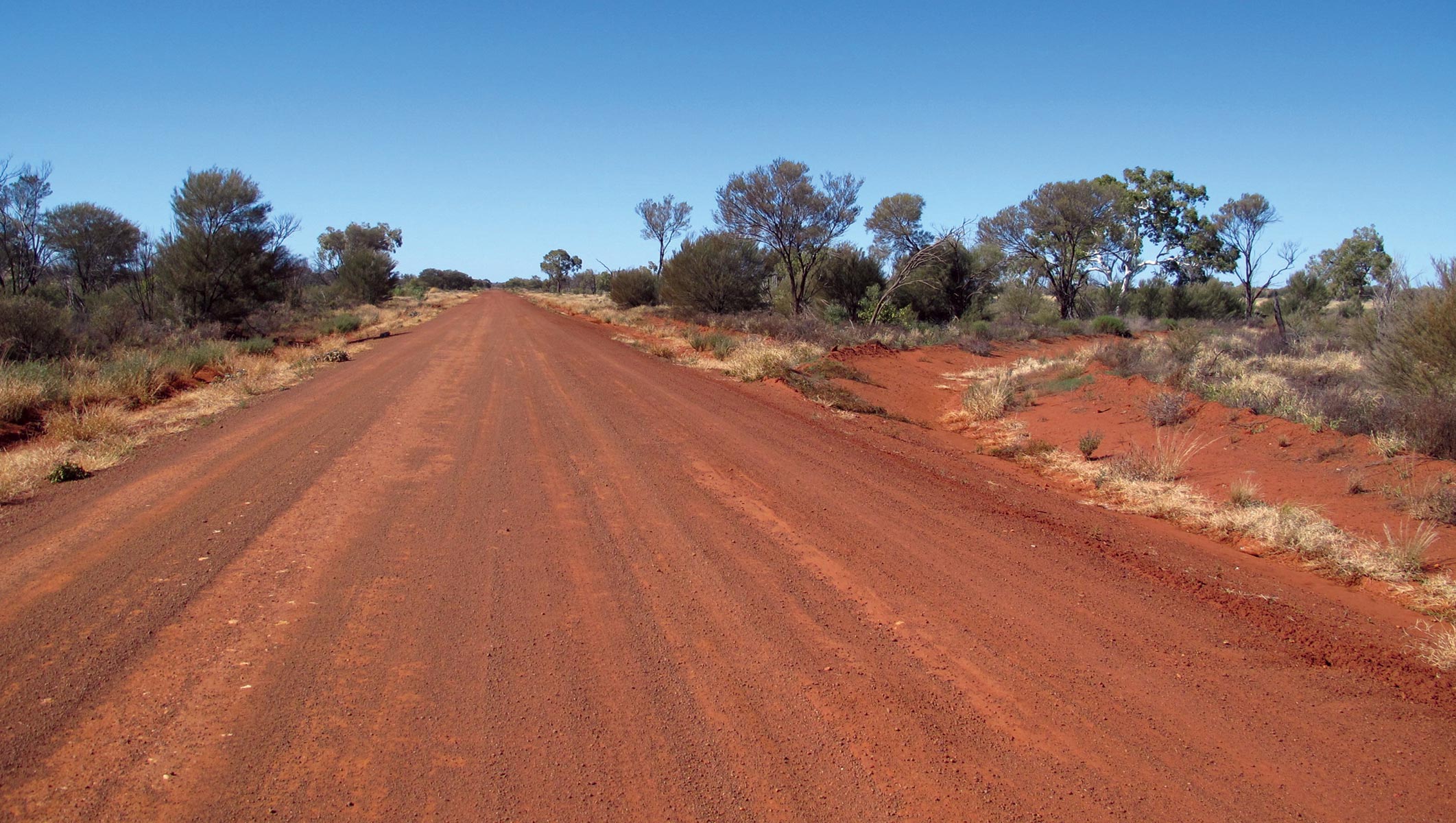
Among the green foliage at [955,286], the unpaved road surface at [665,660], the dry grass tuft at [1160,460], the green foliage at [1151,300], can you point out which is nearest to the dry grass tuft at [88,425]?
the unpaved road surface at [665,660]

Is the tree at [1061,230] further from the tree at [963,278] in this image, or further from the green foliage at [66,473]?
the green foliage at [66,473]

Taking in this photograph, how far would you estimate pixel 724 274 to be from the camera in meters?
37.9

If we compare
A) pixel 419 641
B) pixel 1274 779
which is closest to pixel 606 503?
pixel 419 641

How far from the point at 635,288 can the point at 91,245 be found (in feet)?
96.4

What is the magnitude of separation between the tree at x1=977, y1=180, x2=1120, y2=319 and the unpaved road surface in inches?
1541

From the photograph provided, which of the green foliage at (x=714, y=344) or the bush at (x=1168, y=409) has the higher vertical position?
the green foliage at (x=714, y=344)

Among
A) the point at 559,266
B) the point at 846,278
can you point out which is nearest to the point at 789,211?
the point at 846,278

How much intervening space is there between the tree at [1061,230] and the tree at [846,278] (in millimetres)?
11686

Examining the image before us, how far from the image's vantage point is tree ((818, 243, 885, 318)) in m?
36.7

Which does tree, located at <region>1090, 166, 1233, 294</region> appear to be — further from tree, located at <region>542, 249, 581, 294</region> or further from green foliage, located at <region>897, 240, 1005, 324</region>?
tree, located at <region>542, 249, 581, 294</region>

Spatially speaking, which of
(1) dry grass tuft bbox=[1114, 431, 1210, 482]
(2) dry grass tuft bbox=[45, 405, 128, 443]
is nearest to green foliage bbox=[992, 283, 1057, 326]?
(1) dry grass tuft bbox=[1114, 431, 1210, 482]

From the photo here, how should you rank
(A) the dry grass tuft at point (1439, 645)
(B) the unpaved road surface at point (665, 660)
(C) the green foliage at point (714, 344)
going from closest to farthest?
(B) the unpaved road surface at point (665, 660) → (A) the dry grass tuft at point (1439, 645) → (C) the green foliage at point (714, 344)

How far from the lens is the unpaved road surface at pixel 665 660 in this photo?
3094 millimetres

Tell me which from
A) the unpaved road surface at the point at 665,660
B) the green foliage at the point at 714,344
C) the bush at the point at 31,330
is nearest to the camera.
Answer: the unpaved road surface at the point at 665,660
